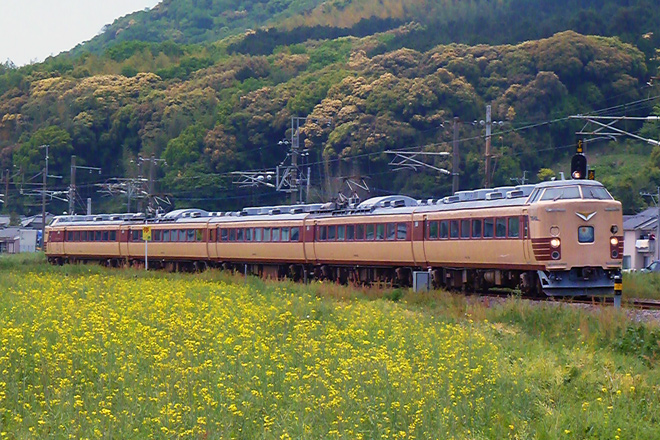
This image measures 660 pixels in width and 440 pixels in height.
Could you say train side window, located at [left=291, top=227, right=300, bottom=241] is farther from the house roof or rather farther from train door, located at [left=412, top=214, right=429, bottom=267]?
the house roof

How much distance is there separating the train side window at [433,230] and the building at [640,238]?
117ft

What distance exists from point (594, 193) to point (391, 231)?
306 inches

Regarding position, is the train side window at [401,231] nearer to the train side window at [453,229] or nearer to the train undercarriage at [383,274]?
the train undercarriage at [383,274]

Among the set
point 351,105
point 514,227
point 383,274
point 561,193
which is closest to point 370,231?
point 383,274

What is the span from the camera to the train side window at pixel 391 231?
31594 millimetres

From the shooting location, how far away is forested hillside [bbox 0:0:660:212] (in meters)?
62.2

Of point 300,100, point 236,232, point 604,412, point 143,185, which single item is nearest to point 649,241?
point 300,100

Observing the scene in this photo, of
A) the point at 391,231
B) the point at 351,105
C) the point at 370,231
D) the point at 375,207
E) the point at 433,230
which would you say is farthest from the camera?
the point at 351,105

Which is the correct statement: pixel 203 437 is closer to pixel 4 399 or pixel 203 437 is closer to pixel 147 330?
pixel 4 399

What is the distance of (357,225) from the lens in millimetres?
33750

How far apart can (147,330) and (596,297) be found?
1327 cm

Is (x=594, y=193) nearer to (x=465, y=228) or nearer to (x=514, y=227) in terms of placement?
(x=514, y=227)

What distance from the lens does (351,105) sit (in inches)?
2554

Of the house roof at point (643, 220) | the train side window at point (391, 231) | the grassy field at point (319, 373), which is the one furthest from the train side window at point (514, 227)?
the house roof at point (643, 220)
